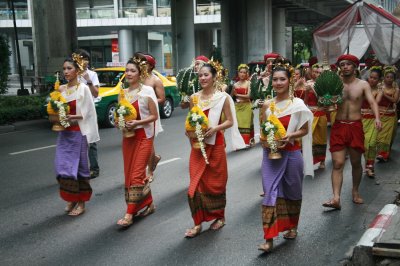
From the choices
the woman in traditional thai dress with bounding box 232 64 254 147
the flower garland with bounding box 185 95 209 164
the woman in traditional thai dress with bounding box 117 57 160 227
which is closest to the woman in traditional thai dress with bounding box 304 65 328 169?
the woman in traditional thai dress with bounding box 232 64 254 147

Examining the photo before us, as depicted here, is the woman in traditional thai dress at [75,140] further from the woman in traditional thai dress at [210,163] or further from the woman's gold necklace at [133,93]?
the woman in traditional thai dress at [210,163]

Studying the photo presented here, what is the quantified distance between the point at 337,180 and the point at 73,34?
16.2m

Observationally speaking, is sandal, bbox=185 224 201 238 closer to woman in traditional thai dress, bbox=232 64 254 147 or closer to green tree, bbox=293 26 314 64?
woman in traditional thai dress, bbox=232 64 254 147

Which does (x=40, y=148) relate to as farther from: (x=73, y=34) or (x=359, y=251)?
(x=73, y=34)

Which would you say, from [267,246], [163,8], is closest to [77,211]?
[267,246]

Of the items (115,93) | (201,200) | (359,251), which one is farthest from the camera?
(115,93)

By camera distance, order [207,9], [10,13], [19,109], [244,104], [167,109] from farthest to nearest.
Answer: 1. [10,13]
2. [207,9]
3. [167,109]
4. [19,109]
5. [244,104]

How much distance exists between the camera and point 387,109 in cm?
943

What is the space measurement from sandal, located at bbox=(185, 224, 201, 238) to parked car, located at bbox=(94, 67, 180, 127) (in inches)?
325

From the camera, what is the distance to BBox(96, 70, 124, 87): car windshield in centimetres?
1590

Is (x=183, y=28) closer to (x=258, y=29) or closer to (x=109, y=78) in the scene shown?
(x=258, y=29)

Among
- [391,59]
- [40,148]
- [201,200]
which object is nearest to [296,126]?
[201,200]

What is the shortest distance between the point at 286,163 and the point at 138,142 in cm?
179

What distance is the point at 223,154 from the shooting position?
5777 mm
